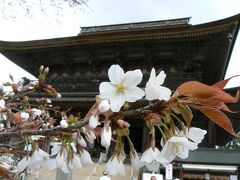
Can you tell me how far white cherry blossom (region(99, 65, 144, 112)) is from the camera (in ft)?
3.00

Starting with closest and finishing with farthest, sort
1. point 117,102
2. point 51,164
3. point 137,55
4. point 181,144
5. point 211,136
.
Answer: point 117,102 → point 181,144 → point 51,164 → point 211,136 → point 137,55

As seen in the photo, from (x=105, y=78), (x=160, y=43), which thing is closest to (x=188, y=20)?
(x=160, y=43)

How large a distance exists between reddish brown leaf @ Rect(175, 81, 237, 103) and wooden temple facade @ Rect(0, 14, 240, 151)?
1260 cm

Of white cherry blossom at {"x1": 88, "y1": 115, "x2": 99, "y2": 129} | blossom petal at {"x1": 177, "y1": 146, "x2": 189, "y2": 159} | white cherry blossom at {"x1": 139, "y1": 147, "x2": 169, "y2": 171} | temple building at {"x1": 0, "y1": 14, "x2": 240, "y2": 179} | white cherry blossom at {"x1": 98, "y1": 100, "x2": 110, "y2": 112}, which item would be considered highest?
temple building at {"x1": 0, "y1": 14, "x2": 240, "y2": 179}

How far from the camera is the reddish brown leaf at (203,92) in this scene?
918 millimetres

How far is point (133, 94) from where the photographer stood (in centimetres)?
93

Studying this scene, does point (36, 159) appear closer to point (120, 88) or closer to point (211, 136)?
point (120, 88)

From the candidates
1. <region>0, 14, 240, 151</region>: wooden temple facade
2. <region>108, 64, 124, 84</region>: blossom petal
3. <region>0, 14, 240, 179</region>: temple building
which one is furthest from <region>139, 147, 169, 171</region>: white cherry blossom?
<region>0, 14, 240, 151</region>: wooden temple facade

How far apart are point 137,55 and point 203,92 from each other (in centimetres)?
1425

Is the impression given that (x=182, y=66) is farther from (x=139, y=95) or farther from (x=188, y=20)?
(x=139, y=95)

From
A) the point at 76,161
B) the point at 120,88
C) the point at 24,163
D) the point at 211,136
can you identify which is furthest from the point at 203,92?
the point at 211,136

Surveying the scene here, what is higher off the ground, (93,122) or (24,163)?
(93,122)

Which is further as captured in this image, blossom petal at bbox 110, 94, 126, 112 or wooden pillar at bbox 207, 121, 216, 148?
wooden pillar at bbox 207, 121, 216, 148

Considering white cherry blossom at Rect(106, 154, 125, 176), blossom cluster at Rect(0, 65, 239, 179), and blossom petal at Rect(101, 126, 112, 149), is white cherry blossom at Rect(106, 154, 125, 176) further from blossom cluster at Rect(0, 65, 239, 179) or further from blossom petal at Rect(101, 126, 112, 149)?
blossom petal at Rect(101, 126, 112, 149)
